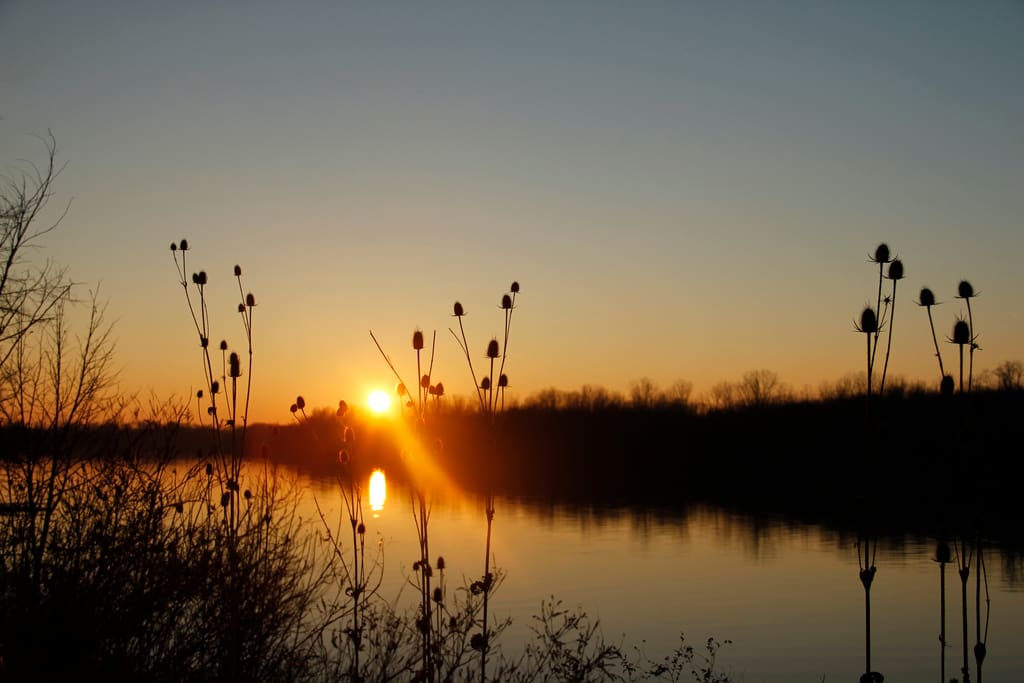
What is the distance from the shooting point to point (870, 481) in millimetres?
3381

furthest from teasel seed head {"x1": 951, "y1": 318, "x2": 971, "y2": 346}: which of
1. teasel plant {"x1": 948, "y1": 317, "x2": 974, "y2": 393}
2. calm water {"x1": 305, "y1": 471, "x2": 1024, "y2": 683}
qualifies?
calm water {"x1": 305, "y1": 471, "x2": 1024, "y2": 683}

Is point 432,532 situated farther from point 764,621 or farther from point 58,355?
point 58,355

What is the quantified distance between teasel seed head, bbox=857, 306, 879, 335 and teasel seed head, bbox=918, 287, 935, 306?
957 mm

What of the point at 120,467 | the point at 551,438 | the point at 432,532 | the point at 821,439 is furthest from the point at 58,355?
the point at 551,438

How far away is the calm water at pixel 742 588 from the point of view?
54.1 feet

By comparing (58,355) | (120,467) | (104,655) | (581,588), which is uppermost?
(58,355)

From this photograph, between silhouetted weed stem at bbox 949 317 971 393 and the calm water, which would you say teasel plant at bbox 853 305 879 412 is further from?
the calm water

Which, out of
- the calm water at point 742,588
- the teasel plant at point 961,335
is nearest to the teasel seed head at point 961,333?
the teasel plant at point 961,335

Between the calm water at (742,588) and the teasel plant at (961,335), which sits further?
the calm water at (742,588)

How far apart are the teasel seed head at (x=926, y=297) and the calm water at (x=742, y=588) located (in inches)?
400

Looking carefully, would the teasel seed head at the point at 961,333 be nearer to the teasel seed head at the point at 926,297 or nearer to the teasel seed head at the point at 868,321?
the teasel seed head at the point at 926,297

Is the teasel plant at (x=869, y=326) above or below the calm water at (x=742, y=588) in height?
above

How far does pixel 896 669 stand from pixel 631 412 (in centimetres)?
6608

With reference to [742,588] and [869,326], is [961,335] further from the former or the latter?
[742,588]
